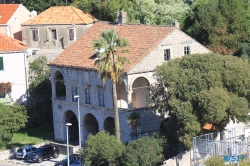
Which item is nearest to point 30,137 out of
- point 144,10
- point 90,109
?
point 90,109

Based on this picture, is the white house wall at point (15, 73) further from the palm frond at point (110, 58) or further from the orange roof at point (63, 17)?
the palm frond at point (110, 58)

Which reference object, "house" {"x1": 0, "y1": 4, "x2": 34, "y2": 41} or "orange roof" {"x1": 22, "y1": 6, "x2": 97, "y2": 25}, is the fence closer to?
"orange roof" {"x1": 22, "y1": 6, "x2": 97, "y2": 25}

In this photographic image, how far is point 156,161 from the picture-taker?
209ft

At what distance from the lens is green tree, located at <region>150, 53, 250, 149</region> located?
2468 inches

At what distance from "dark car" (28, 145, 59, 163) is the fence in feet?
44.5

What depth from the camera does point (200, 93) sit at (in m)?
62.8

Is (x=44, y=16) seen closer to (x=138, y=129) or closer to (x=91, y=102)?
(x=91, y=102)

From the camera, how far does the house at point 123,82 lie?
69.6 meters

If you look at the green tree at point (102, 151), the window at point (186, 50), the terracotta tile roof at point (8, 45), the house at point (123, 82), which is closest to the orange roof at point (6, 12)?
the terracotta tile roof at point (8, 45)

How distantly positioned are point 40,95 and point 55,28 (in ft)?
54.2

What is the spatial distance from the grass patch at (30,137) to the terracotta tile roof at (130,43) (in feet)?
24.3

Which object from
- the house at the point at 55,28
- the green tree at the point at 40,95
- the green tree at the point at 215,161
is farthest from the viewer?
the house at the point at 55,28

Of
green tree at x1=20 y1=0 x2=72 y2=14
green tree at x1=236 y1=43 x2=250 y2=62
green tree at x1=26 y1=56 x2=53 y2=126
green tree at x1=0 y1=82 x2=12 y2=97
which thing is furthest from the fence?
green tree at x1=20 y1=0 x2=72 y2=14

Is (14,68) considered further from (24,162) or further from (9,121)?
(24,162)
